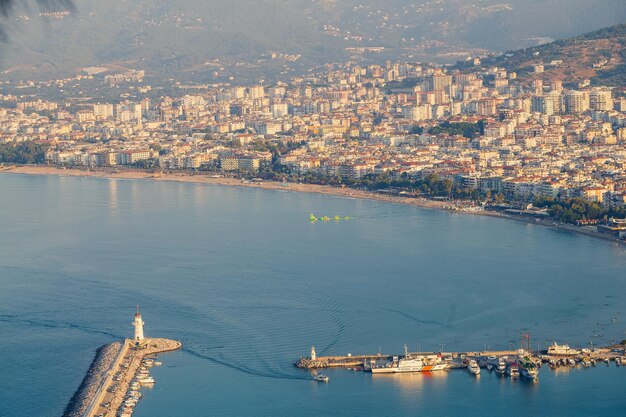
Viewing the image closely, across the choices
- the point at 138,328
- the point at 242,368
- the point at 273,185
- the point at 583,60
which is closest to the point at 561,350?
the point at 242,368

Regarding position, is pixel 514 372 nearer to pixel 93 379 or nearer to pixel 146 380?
pixel 146 380

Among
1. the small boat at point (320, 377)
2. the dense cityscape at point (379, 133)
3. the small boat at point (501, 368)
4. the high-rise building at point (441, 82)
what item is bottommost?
the small boat at point (320, 377)

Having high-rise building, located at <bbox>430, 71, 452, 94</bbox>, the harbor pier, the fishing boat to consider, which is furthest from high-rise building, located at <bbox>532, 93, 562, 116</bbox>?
the fishing boat

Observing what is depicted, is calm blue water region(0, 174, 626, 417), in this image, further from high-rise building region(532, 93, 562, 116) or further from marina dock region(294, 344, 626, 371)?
high-rise building region(532, 93, 562, 116)

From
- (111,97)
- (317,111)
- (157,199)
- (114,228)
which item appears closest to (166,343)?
(114,228)

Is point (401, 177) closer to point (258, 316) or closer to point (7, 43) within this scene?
point (258, 316)

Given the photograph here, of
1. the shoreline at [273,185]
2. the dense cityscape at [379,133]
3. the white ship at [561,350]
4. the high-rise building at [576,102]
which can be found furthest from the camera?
the high-rise building at [576,102]

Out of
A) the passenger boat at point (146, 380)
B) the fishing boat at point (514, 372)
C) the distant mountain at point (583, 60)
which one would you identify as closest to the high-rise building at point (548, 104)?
the distant mountain at point (583, 60)

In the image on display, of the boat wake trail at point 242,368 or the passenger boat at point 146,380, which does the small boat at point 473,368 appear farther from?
the passenger boat at point 146,380
